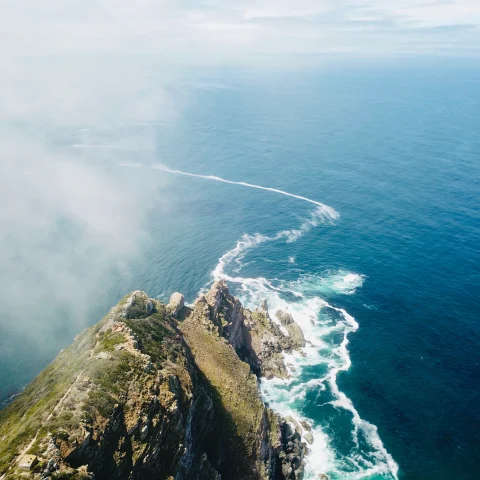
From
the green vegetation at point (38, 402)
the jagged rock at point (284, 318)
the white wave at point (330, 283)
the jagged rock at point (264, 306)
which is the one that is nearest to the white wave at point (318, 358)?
the white wave at point (330, 283)

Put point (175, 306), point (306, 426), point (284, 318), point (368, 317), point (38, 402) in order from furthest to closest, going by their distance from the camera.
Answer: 1. point (368, 317)
2. point (284, 318)
3. point (175, 306)
4. point (306, 426)
5. point (38, 402)

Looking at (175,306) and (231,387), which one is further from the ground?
(175,306)

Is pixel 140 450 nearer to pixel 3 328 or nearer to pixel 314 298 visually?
pixel 314 298

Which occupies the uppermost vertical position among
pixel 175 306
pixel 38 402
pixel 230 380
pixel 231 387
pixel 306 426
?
pixel 38 402

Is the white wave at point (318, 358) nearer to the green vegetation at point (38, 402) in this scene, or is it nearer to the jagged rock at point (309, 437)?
the jagged rock at point (309, 437)

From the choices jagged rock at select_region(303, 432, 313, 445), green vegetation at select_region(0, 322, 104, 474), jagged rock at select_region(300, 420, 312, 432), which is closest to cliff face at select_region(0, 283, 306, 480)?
green vegetation at select_region(0, 322, 104, 474)

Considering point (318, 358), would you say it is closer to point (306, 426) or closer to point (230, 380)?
point (306, 426)

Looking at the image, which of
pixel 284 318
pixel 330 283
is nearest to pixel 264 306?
pixel 284 318

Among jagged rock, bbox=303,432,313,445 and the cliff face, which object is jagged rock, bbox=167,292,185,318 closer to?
the cliff face
